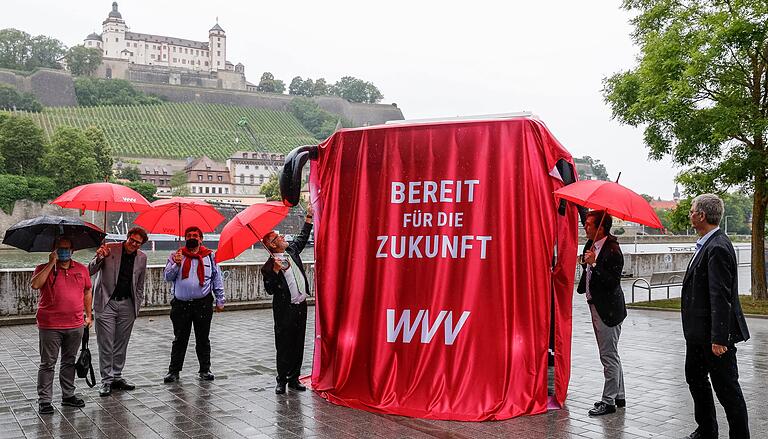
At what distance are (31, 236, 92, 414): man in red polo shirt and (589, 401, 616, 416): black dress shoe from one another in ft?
15.4

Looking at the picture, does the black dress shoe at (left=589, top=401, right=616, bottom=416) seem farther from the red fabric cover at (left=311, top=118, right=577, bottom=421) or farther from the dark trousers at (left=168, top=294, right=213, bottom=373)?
the dark trousers at (left=168, top=294, right=213, bottom=373)

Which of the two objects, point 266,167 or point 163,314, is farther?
point 266,167

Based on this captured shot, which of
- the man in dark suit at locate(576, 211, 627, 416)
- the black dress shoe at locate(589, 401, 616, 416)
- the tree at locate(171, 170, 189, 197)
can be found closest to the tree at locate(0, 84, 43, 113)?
the tree at locate(171, 170, 189, 197)

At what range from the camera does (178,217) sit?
848 centimetres

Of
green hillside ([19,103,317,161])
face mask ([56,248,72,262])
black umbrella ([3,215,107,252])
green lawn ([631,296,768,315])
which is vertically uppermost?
green hillside ([19,103,317,161])

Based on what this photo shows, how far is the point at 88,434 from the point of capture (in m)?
5.92

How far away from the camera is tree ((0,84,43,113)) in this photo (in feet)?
368

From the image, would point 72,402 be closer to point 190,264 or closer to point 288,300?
point 190,264

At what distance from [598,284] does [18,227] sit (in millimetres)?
5291

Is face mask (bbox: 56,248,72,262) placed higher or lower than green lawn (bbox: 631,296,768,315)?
higher

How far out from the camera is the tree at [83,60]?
13725cm

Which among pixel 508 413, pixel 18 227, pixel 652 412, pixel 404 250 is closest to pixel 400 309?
pixel 404 250

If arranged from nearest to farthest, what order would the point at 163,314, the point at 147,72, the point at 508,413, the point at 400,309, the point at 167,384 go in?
1. the point at 508,413
2. the point at 400,309
3. the point at 167,384
4. the point at 163,314
5. the point at 147,72

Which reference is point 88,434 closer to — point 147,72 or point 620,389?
point 620,389
